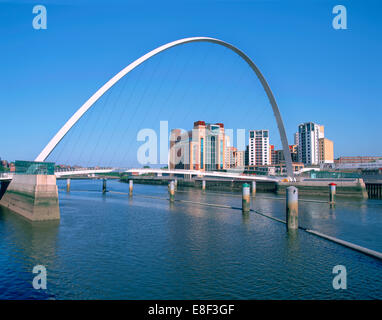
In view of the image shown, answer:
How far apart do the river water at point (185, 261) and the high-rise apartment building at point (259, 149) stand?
450 feet

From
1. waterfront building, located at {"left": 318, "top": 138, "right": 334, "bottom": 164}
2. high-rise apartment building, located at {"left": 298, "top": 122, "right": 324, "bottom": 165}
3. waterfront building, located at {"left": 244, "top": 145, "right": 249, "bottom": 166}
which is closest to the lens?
waterfront building, located at {"left": 318, "top": 138, "right": 334, "bottom": 164}

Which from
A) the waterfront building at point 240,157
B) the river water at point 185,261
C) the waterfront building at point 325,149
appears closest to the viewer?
the river water at point 185,261

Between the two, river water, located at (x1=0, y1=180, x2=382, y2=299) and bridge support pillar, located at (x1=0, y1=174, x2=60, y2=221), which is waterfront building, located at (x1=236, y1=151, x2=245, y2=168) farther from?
bridge support pillar, located at (x1=0, y1=174, x2=60, y2=221)

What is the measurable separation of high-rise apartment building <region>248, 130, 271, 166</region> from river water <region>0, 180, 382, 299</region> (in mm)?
137085

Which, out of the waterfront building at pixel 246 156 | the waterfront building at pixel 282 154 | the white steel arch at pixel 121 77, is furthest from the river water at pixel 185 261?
the waterfront building at pixel 282 154

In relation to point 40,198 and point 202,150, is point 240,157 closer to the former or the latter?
point 202,150

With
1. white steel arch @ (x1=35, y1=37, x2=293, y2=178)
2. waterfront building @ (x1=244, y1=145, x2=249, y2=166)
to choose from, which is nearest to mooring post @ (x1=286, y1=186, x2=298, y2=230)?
white steel arch @ (x1=35, y1=37, x2=293, y2=178)

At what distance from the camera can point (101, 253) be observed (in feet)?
45.1

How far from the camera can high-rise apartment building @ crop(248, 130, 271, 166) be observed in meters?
156

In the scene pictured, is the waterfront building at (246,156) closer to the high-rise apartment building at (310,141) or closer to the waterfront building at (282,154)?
the waterfront building at (282,154)

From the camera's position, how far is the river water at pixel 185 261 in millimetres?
9461

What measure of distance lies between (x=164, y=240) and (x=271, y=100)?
130 ft

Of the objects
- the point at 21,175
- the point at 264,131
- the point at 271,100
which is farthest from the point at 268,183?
the point at 264,131
